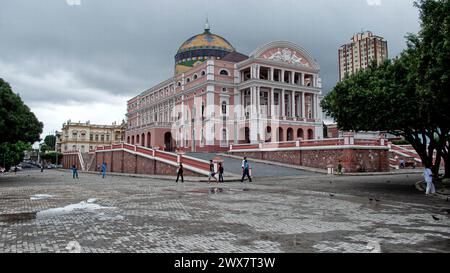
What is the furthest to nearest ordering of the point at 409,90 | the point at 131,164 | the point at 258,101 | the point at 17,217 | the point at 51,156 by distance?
the point at 51,156, the point at 258,101, the point at 131,164, the point at 409,90, the point at 17,217

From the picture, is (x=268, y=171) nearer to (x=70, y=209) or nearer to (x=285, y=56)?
(x=70, y=209)

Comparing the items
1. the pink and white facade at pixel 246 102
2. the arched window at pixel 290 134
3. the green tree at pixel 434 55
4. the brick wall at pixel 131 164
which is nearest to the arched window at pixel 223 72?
the pink and white facade at pixel 246 102

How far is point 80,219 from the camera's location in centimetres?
797

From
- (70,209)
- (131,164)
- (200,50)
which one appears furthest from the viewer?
(200,50)

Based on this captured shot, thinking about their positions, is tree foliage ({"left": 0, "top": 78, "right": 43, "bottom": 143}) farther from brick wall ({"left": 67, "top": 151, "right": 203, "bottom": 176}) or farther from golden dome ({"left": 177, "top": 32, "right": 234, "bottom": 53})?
golden dome ({"left": 177, "top": 32, "right": 234, "bottom": 53})

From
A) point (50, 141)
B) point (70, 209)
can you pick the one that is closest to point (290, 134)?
point (70, 209)

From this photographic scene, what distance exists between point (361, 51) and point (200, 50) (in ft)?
192

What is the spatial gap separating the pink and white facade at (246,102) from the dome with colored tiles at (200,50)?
17.7 ft

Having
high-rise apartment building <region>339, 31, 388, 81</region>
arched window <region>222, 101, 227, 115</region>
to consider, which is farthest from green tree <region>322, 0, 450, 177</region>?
high-rise apartment building <region>339, 31, 388, 81</region>

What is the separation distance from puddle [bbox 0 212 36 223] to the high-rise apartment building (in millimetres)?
89144

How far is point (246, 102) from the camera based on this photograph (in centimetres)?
4528

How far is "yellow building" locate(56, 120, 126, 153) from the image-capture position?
85.3 metres

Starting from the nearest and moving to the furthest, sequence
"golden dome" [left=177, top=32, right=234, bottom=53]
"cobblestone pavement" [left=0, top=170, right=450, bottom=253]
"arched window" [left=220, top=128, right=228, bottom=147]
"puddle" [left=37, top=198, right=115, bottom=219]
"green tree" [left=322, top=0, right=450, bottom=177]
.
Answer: "cobblestone pavement" [left=0, top=170, right=450, bottom=253], "puddle" [left=37, top=198, right=115, bottom=219], "green tree" [left=322, top=0, right=450, bottom=177], "arched window" [left=220, top=128, right=228, bottom=147], "golden dome" [left=177, top=32, right=234, bottom=53]
